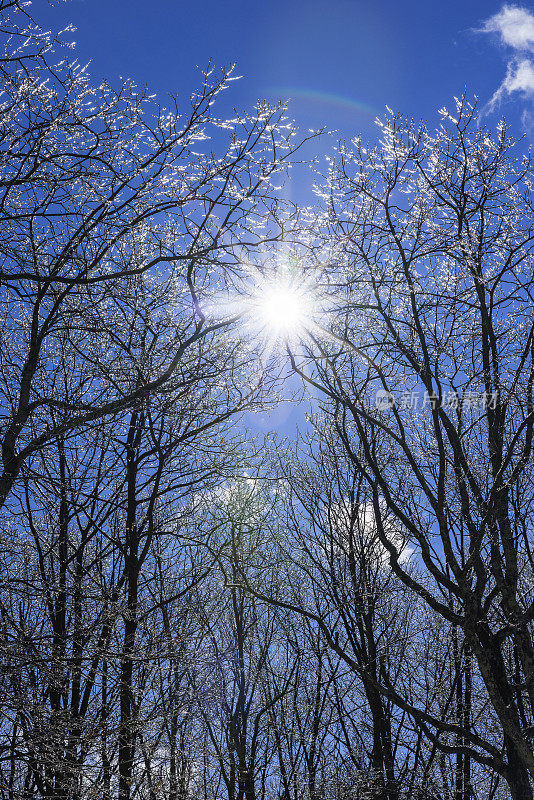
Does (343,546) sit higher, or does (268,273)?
(268,273)

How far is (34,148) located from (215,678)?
802 centimetres

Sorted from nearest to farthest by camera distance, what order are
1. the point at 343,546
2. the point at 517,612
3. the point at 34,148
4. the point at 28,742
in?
1. the point at 28,742
2. the point at 34,148
3. the point at 517,612
4. the point at 343,546

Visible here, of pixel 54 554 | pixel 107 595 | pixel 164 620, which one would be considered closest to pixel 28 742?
pixel 107 595

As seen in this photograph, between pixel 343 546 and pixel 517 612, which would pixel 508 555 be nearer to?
pixel 517 612

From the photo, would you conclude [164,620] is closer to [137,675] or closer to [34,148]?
[137,675]

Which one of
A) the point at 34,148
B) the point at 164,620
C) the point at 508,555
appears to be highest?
the point at 34,148

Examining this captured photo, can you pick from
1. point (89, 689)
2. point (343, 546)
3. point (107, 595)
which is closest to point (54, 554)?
point (89, 689)

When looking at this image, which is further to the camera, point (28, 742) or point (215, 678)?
point (215, 678)

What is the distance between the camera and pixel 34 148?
4168mm

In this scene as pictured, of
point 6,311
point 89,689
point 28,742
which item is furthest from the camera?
point 6,311

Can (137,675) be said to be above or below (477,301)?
below

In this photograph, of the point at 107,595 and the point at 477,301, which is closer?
the point at 107,595

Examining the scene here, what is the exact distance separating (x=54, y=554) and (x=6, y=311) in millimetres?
3022

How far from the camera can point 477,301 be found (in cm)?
648
